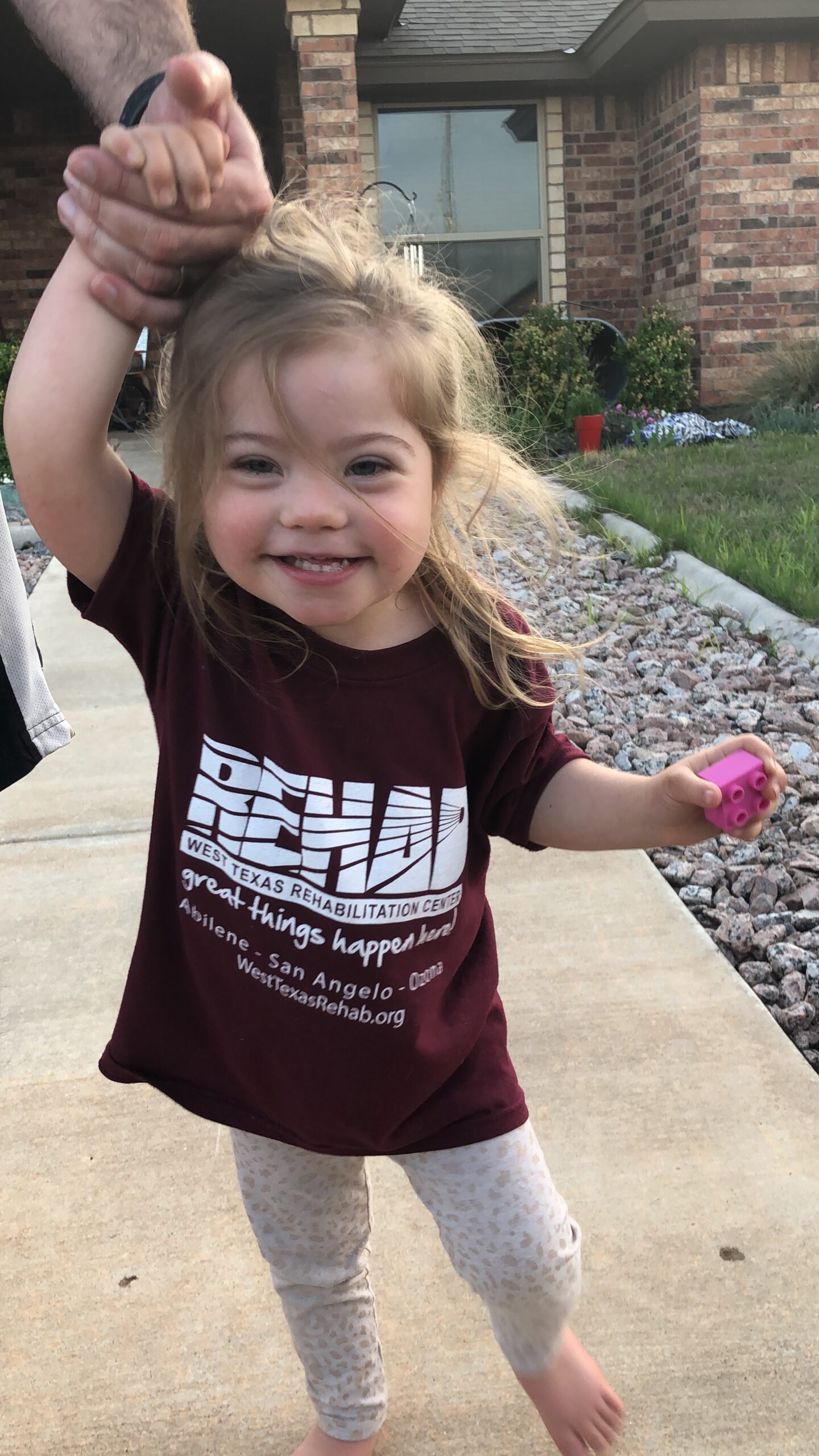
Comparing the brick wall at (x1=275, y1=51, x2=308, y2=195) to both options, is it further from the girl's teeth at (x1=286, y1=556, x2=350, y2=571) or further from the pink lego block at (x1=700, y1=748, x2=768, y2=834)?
the pink lego block at (x1=700, y1=748, x2=768, y2=834)

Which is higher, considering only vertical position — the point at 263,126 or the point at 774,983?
the point at 263,126

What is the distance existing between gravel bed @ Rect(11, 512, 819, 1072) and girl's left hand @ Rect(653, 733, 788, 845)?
417 millimetres

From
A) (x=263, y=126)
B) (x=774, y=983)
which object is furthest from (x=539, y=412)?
(x=774, y=983)

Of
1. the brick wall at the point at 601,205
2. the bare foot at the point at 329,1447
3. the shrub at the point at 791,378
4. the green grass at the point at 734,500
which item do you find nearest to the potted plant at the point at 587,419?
the green grass at the point at 734,500

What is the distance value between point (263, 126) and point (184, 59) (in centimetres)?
1103

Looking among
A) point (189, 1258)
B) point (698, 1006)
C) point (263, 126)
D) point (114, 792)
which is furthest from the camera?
point (263, 126)

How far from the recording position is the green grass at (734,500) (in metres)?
4.64

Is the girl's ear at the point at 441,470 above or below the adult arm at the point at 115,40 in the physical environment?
below

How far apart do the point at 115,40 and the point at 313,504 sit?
22.2 inches

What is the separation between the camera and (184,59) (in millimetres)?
988

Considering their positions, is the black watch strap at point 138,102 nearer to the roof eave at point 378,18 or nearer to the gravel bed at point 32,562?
the gravel bed at point 32,562

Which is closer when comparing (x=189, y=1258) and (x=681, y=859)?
(x=189, y=1258)

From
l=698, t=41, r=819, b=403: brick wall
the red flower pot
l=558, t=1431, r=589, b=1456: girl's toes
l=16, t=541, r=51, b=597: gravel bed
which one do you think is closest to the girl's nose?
l=558, t=1431, r=589, b=1456: girl's toes

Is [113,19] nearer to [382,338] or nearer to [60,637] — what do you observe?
[382,338]
